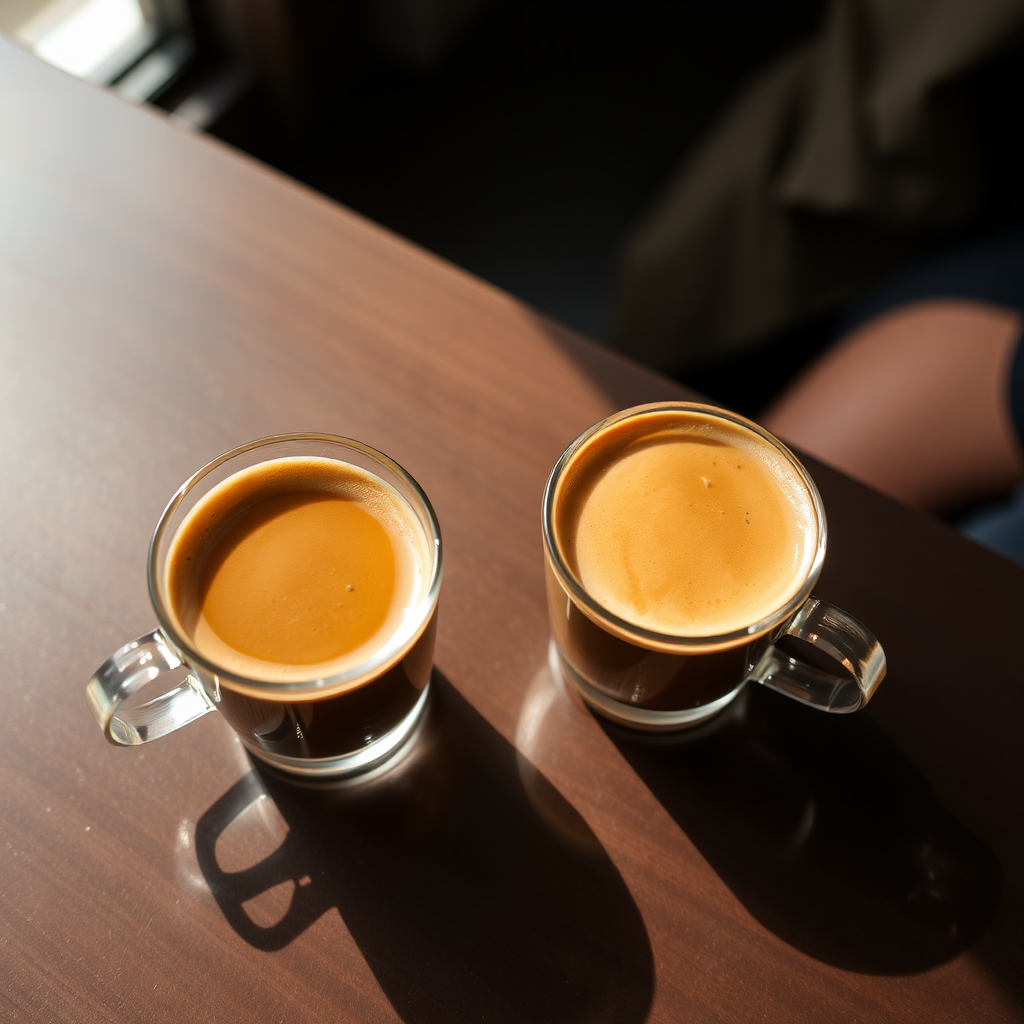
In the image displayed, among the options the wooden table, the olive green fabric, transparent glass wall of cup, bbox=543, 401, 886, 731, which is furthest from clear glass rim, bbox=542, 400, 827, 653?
the olive green fabric

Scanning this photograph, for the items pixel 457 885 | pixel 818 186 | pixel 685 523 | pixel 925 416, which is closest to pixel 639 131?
pixel 818 186

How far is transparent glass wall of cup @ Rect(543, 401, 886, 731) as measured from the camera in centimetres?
51

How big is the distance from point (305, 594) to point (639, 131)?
5.22 ft

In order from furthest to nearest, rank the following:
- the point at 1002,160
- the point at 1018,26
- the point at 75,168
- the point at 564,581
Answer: the point at 1002,160 → the point at 1018,26 → the point at 75,168 → the point at 564,581

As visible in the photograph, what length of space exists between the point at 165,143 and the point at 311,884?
1.98 ft

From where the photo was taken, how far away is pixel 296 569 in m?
0.54

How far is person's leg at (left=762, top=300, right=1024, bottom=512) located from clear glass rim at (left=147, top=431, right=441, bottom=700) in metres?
0.60

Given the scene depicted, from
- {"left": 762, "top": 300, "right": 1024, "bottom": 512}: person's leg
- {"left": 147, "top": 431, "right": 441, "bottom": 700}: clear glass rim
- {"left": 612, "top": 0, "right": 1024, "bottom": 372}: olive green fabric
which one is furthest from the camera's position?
{"left": 612, "top": 0, "right": 1024, "bottom": 372}: olive green fabric

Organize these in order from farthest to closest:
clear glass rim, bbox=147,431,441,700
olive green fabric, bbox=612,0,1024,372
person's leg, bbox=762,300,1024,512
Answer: olive green fabric, bbox=612,0,1024,372, person's leg, bbox=762,300,1024,512, clear glass rim, bbox=147,431,441,700

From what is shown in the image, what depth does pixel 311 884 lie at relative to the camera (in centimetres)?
56

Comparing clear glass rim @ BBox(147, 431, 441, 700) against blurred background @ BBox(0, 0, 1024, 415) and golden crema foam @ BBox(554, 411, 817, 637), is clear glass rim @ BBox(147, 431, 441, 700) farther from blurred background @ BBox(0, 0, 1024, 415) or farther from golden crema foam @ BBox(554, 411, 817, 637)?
blurred background @ BBox(0, 0, 1024, 415)

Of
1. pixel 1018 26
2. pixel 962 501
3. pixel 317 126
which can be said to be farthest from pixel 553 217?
pixel 962 501

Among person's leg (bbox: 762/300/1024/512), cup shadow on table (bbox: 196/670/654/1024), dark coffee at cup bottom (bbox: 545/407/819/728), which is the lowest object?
person's leg (bbox: 762/300/1024/512)

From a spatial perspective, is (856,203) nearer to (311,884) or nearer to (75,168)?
(75,168)
